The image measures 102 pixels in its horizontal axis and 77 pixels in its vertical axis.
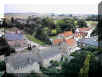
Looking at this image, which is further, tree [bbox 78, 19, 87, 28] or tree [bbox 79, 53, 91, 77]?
tree [bbox 78, 19, 87, 28]

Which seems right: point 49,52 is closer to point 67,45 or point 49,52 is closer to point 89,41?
point 67,45

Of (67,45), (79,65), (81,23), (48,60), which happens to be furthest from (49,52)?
(81,23)

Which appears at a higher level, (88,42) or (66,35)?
(66,35)

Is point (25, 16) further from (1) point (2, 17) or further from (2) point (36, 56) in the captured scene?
(2) point (36, 56)

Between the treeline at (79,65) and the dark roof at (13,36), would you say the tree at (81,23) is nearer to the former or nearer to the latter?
the treeline at (79,65)

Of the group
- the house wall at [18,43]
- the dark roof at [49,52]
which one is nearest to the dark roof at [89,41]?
the dark roof at [49,52]

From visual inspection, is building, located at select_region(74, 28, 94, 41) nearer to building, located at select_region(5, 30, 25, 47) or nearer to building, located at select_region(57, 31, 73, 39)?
building, located at select_region(57, 31, 73, 39)

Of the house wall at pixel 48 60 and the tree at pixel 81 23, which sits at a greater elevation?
the tree at pixel 81 23

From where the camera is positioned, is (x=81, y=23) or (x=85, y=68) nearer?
(x=85, y=68)

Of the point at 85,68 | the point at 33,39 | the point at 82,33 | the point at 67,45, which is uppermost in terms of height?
the point at 82,33

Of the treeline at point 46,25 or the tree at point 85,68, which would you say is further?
the treeline at point 46,25

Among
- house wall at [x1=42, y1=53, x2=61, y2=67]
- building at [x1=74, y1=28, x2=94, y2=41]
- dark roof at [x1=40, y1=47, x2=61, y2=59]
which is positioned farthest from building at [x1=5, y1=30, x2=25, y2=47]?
building at [x1=74, y1=28, x2=94, y2=41]
